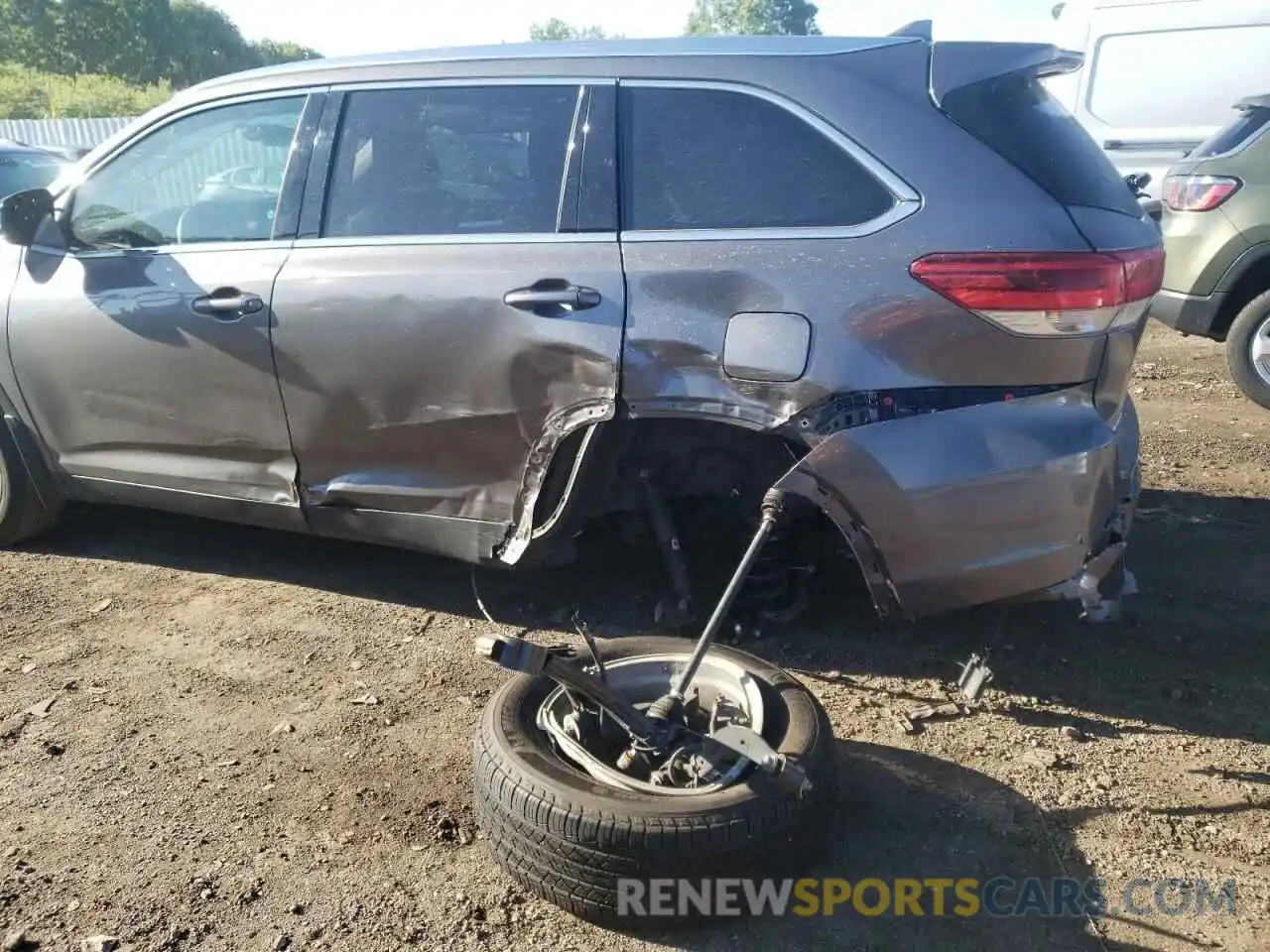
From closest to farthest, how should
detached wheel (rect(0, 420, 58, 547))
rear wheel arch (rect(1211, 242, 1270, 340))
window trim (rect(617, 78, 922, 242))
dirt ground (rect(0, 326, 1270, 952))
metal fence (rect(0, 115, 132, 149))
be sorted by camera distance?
dirt ground (rect(0, 326, 1270, 952)) → window trim (rect(617, 78, 922, 242)) → detached wheel (rect(0, 420, 58, 547)) → rear wheel arch (rect(1211, 242, 1270, 340)) → metal fence (rect(0, 115, 132, 149))

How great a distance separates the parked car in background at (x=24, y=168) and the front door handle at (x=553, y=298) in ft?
28.3

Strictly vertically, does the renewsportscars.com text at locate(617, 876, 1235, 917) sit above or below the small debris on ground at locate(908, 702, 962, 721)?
above

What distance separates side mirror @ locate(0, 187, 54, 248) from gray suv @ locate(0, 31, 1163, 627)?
0.04 feet

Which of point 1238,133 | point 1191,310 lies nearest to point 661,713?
point 1191,310

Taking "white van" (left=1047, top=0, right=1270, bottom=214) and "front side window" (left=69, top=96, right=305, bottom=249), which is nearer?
"front side window" (left=69, top=96, right=305, bottom=249)

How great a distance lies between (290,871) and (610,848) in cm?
81

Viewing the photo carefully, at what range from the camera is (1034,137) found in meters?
2.91

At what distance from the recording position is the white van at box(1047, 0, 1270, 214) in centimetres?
792

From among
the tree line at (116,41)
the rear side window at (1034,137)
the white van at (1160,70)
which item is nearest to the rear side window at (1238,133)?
the white van at (1160,70)

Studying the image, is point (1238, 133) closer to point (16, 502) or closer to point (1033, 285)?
point (1033, 285)

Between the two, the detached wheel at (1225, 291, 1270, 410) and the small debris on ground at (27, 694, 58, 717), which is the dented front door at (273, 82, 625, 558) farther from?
the detached wheel at (1225, 291, 1270, 410)

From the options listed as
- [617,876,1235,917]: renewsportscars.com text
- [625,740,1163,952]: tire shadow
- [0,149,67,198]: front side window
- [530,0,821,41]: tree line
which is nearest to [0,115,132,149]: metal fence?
[0,149,67,198]: front side window

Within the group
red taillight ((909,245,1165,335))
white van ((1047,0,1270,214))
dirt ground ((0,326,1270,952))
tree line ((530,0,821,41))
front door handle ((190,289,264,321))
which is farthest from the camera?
tree line ((530,0,821,41))

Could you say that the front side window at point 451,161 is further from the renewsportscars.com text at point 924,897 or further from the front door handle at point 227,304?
the renewsportscars.com text at point 924,897
